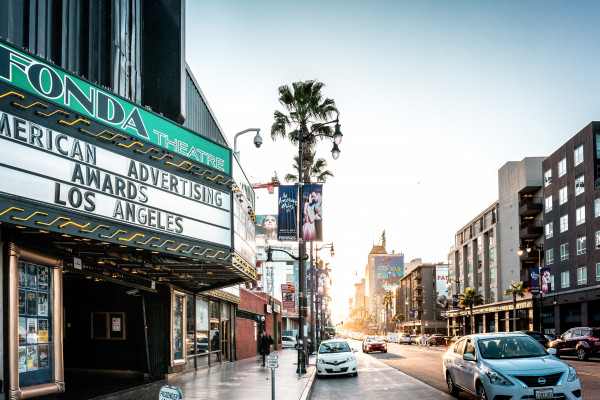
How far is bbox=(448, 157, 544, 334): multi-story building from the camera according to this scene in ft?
235

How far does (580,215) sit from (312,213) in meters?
40.3

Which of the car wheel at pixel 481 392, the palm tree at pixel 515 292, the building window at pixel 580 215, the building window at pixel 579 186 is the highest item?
the building window at pixel 579 186

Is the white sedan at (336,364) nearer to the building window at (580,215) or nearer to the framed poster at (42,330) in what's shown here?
the framed poster at (42,330)

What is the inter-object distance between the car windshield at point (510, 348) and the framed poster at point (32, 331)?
931 cm

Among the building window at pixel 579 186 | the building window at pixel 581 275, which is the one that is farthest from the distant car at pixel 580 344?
the building window at pixel 579 186

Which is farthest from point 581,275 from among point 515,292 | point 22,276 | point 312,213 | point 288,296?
point 22,276

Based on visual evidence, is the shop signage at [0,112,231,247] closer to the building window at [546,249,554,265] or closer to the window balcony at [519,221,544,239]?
the building window at [546,249,554,265]

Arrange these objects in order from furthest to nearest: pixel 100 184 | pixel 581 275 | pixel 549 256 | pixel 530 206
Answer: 1. pixel 530 206
2. pixel 549 256
3. pixel 581 275
4. pixel 100 184

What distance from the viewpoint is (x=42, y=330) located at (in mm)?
11461

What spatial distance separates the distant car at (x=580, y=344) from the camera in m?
31.2

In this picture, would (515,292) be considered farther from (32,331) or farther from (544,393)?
(32,331)

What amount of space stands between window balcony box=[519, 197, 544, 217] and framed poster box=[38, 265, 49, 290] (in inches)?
2671

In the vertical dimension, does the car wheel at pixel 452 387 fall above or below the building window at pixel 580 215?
below

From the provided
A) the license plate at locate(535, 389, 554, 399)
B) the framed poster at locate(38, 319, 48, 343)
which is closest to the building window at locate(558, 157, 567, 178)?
the license plate at locate(535, 389, 554, 399)
